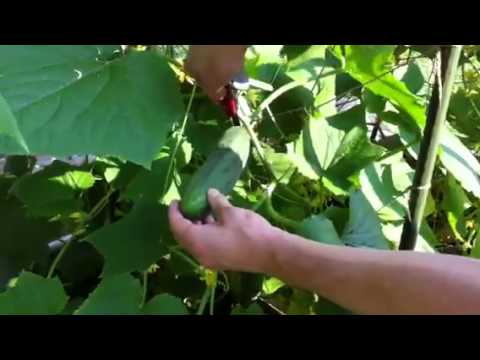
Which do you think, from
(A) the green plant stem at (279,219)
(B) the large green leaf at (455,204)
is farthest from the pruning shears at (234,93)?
(B) the large green leaf at (455,204)

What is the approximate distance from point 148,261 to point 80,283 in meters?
0.25

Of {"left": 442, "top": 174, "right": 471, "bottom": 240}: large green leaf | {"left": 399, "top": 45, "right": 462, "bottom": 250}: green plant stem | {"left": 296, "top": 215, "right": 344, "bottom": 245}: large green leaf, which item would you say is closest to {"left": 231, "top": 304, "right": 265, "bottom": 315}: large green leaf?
{"left": 296, "top": 215, "right": 344, "bottom": 245}: large green leaf

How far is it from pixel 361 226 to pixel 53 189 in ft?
1.43

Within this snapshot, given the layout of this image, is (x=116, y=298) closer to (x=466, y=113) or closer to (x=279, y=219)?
(x=279, y=219)

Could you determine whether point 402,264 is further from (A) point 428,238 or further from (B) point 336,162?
(A) point 428,238

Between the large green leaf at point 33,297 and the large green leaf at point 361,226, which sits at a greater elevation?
the large green leaf at point 361,226

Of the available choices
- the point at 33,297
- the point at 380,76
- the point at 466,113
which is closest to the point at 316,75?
the point at 380,76

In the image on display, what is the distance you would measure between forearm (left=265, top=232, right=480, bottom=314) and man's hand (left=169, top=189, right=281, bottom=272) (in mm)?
14

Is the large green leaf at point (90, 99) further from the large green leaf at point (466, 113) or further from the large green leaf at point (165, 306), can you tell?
the large green leaf at point (466, 113)

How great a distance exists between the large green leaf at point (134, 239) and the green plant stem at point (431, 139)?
336 millimetres

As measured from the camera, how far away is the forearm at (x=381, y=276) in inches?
25.7

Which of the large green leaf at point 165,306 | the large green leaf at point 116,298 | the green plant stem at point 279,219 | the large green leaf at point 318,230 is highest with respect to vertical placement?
the large green leaf at point 318,230

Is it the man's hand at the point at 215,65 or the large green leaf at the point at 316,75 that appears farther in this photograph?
the large green leaf at the point at 316,75
